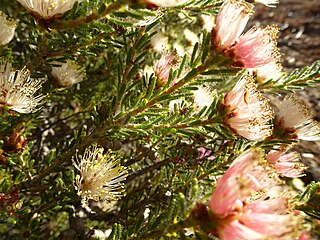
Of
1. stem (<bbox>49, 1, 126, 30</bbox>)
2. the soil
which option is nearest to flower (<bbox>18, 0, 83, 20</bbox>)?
stem (<bbox>49, 1, 126, 30</bbox>)

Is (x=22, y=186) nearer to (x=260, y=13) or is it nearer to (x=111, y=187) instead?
(x=111, y=187)

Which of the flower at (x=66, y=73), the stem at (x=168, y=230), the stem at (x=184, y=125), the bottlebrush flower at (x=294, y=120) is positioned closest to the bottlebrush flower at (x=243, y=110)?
the stem at (x=184, y=125)

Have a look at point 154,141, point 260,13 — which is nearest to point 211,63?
point 154,141

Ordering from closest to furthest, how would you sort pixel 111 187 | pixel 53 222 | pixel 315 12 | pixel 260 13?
pixel 111 187
pixel 53 222
pixel 315 12
pixel 260 13

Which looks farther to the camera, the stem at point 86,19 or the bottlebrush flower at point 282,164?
the bottlebrush flower at point 282,164

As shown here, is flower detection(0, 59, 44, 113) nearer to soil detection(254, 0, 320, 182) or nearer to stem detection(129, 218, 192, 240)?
stem detection(129, 218, 192, 240)

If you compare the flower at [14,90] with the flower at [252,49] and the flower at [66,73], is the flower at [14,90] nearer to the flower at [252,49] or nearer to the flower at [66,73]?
the flower at [66,73]
